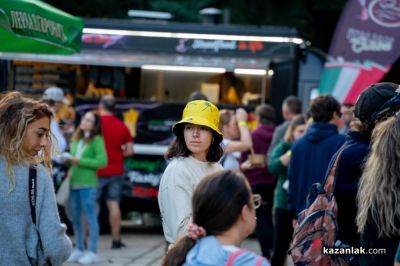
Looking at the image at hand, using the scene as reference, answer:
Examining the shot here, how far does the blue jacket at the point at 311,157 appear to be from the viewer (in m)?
8.76

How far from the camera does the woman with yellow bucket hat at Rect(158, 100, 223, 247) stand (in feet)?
18.6

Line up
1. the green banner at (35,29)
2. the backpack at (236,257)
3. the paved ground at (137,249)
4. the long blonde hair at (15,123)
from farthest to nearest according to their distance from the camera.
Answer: the paved ground at (137,249) → the green banner at (35,29) → the long blonde hair at (15,123) → the backpack at (236,257)

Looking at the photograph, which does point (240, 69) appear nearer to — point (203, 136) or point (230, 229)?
point (203, 136)

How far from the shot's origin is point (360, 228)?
5430mm

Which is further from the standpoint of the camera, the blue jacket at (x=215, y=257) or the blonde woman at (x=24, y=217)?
the blonde woman at (x=24, y=217)

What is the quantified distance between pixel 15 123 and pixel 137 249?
8.30 m

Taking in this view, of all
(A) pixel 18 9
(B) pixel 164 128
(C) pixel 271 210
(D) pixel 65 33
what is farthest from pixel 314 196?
(B) pixel 164 128

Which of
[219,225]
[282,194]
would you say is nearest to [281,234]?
[282,194]

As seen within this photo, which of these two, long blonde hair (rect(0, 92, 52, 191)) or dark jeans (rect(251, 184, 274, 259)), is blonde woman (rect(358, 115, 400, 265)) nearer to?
long blonde hair (rect(0, 92, 52, 191))

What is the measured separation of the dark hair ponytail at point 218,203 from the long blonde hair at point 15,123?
1526 millimetres

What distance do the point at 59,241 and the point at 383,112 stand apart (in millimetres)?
1969

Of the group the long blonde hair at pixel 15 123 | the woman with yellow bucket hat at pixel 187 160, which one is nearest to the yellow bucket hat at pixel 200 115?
the woman with yellow bucket hat at pixel 187 160

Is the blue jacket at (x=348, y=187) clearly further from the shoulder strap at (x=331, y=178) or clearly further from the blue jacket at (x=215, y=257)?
the blue jacket at (x=215, y=257)

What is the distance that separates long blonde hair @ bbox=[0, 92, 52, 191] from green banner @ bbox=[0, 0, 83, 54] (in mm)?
1964
